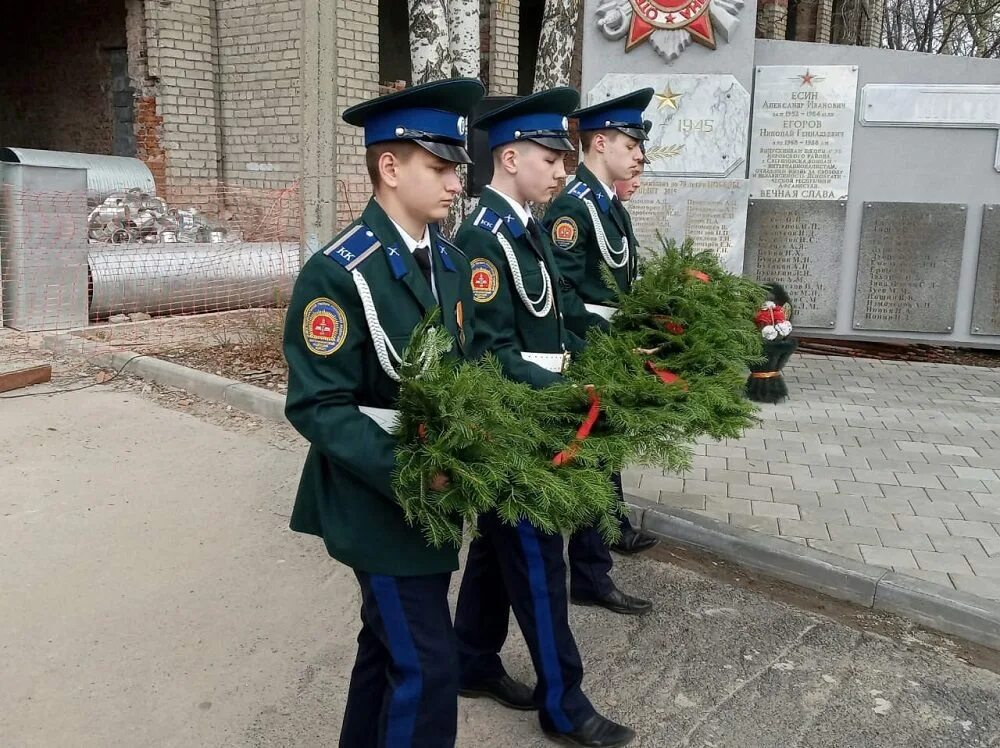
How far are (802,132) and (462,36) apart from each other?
286 cm

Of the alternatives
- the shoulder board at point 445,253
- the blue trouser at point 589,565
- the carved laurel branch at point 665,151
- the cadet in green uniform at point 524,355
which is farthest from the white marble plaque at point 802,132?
the shoulder board at point 445,253

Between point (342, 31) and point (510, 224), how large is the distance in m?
9.23

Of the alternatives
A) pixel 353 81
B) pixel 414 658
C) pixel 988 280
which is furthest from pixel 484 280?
pixel 353 81

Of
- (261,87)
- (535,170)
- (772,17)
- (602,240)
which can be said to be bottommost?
(602,240)

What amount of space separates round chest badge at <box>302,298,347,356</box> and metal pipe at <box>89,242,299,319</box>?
23.0ft

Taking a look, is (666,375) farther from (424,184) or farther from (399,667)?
(399,667)

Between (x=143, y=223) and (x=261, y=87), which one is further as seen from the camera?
(x=261, y=87)

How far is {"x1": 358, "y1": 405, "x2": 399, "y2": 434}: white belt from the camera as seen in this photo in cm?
209

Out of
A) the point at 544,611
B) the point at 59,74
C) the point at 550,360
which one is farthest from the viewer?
the point at 59,74

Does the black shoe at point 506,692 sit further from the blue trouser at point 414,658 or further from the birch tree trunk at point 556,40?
the birch tree trunk at point 556,40

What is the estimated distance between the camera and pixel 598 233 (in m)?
3.61

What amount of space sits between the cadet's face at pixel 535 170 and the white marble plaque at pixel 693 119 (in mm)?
4662

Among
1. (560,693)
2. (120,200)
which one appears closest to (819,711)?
(560,693)

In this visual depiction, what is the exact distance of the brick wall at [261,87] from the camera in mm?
11461
